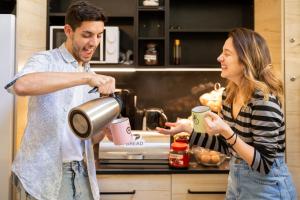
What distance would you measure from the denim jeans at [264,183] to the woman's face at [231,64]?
0.34 metres

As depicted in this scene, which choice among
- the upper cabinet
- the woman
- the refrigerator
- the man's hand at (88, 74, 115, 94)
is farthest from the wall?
the woman

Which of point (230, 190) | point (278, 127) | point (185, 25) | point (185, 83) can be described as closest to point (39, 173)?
point (230, 190)

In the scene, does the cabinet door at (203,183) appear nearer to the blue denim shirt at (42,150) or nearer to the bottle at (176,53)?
the blue denim shirt at (42,150)

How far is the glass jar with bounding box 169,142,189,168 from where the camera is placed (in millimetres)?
1753

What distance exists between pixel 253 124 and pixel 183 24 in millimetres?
1556

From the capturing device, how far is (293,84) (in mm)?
1784

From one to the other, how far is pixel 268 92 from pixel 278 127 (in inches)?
5.2

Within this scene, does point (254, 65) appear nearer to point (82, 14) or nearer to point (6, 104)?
point (82, 14)

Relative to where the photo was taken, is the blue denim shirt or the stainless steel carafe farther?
the blue denim shirt

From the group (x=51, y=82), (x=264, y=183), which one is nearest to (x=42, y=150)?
(x=51, y=82)

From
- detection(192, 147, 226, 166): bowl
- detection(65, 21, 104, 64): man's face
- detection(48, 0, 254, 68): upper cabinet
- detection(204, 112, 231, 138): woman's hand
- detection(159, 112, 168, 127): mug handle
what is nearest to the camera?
detection(204, 112, 231, 138): woman's hand

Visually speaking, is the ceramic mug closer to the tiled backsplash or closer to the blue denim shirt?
the blue denim shirt

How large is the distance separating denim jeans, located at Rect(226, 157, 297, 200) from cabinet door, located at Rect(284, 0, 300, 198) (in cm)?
65

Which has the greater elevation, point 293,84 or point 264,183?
point 293,84
